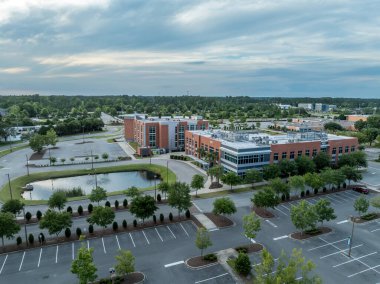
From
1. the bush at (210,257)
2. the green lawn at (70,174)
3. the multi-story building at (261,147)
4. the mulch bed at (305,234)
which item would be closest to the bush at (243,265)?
the bush at (210,257)

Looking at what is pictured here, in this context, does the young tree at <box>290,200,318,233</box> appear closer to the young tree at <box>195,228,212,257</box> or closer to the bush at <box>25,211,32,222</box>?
the young tree at <box>195,228,212,257</box>

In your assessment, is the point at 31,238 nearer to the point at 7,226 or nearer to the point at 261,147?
the point at 7,226

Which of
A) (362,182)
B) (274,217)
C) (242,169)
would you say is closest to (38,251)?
(274,217)

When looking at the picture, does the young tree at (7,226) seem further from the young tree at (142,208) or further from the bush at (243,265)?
the bush at (243,265)

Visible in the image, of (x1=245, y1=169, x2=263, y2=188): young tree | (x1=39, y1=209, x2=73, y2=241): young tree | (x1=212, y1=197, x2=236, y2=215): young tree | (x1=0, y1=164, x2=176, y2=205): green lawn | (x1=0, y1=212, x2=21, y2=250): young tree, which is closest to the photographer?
(x1=0, y1=212, x2=21, y2=250): young tree

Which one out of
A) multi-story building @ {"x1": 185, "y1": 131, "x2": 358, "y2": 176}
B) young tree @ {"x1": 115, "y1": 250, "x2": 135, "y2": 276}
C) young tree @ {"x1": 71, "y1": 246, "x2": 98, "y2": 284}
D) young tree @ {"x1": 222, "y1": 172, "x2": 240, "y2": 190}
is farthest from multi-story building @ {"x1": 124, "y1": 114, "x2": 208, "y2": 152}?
young tree @ {"x1": 71, "y1": 246, "x2": 98, "y2": 284}

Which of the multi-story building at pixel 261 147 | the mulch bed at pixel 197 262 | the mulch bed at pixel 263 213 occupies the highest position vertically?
the multi-story building at pixel 261 147

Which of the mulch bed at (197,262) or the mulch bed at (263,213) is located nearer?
the mulch bed at (197,262)
